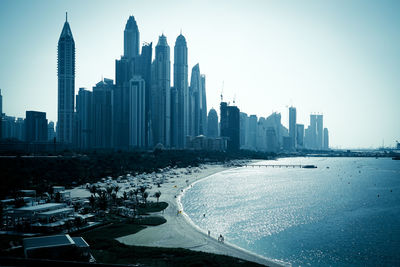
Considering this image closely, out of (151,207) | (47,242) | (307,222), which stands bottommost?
(307,222)

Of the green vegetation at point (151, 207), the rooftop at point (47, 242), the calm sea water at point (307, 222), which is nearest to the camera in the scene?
the rooftop at point (47, 242)

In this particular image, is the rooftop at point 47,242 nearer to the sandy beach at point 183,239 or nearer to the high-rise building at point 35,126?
the sandy beach at point 183,239

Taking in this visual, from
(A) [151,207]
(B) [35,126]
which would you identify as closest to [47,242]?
(A) [151,207]

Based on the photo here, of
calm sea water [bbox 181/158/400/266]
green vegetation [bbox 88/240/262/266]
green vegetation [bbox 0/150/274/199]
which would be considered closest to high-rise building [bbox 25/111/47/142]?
green vegetation [bbox 0/150/274/199]

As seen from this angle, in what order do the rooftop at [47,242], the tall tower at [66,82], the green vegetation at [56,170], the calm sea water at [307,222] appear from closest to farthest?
the rooftop at [47,242] → the calm sea water at [307,222] → the green vegetation at [56,170] → the tall tower at [66,82]

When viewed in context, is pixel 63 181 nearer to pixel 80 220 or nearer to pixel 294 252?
pixel 80 220

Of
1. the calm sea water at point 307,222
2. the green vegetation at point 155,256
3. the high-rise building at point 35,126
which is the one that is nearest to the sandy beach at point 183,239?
the calm sea water at point 307,222

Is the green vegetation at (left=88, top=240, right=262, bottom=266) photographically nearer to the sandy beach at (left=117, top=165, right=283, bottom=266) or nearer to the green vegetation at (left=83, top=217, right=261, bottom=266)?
the green vegetation at (left=83, top=217, right=261, bottom=266)

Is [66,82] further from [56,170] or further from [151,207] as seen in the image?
[151,207]
